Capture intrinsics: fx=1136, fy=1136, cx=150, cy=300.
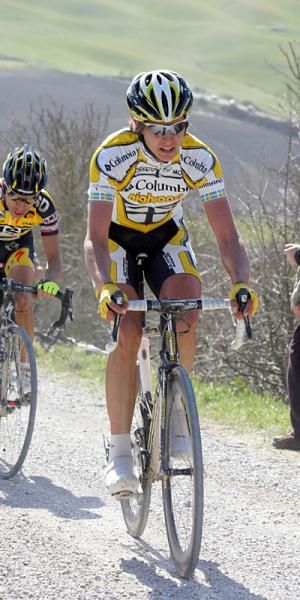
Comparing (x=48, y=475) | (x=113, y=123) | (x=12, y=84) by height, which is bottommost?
(x=48, y=475)

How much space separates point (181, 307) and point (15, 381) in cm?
260

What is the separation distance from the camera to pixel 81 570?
5000 millimetres

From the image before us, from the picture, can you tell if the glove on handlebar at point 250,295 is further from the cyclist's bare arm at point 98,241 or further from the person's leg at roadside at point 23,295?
the person's leg at roadside at point 23,295

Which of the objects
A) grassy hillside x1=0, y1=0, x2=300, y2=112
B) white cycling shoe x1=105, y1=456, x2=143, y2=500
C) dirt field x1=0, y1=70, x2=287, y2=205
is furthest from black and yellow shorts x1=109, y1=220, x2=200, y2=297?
grassy hillside x1=0, y1=0, x2=300, y2=112

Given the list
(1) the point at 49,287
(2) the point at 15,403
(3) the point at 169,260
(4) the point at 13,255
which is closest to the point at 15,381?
(2) the point at 15,403

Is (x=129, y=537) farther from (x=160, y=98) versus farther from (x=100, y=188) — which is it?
(x=160, y=98)

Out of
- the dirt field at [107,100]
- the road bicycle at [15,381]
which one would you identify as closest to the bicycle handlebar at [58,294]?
the road bicycle at [15,381]

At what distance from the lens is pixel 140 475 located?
5492 mm

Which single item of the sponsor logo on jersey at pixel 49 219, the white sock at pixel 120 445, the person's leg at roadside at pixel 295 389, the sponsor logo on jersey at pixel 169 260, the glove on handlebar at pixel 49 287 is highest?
the sponsor logo on jersey at pixel 49 219

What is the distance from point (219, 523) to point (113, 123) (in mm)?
34654

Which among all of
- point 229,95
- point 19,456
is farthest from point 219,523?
point 229,95

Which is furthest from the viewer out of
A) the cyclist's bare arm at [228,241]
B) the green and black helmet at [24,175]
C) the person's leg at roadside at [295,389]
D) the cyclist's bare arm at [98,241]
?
the person's leg at roadside at [295,389]

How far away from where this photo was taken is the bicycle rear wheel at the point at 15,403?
716 cm

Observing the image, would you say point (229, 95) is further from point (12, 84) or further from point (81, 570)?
point (81, 570)
